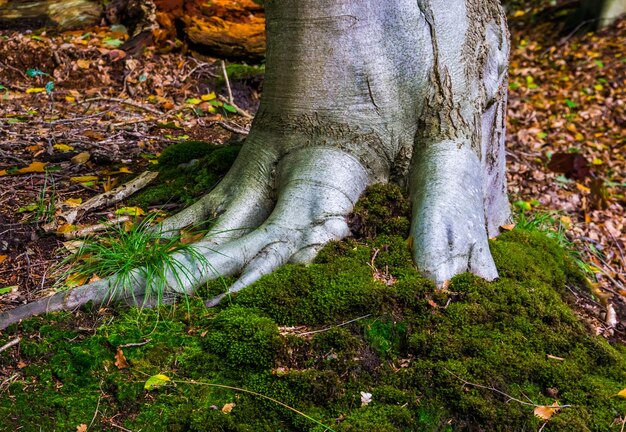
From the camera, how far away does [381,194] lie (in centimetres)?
349

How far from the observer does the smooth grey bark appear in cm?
319

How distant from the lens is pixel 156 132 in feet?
18.8

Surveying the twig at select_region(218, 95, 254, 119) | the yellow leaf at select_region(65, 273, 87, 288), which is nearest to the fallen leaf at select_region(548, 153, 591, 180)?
the twig at select_region(218, 95, 254, 119)

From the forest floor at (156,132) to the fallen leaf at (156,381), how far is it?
0.87m

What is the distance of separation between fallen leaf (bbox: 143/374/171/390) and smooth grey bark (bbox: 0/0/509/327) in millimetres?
538

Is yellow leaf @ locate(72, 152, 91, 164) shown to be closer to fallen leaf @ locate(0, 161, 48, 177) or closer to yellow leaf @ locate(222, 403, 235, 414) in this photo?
fallen leaf @ locate(0, 161, 48, 177)

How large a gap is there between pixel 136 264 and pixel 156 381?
0.69 m

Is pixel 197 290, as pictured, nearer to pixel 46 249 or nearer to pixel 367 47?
pixel 46 249

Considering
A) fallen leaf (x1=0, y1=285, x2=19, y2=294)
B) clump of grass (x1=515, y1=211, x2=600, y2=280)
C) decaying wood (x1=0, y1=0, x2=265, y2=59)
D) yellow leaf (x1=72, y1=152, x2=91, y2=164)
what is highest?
decaying wood (x1=0, y1=0, x2=265, y2=59)

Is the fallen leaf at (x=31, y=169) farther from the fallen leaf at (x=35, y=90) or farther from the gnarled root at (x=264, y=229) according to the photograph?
the fallen leaf at (x=35, y=90)

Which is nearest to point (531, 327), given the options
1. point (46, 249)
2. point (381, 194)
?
point (381, 194)

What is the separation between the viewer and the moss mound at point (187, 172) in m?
4.06

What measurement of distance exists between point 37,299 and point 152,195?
1.20 metres

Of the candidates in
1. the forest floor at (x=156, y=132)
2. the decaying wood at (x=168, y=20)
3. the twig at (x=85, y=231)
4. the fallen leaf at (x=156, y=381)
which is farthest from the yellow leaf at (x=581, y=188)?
the fallen leaf at (x=156, y=381)
